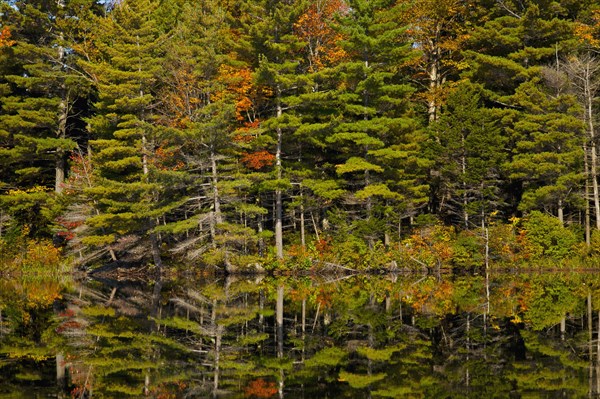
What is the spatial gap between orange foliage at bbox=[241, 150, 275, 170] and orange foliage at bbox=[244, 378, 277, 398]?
24620 millimetres

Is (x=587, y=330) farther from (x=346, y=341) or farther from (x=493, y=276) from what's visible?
(x=493, y=276)

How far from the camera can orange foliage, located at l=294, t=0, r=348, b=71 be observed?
1534 inches

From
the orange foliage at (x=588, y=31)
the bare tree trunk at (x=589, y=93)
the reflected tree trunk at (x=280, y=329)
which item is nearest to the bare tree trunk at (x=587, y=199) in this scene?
the bare tree trunk at (x=589, y=93)

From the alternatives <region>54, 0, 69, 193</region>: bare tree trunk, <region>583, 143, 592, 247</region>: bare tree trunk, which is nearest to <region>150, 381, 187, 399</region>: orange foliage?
<region>583, 143, 592, 247</region>: bare tree trunk

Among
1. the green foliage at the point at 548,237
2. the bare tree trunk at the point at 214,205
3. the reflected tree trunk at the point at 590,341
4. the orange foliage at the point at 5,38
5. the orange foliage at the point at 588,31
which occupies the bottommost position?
the reflected tree trunk at the point at 590,341

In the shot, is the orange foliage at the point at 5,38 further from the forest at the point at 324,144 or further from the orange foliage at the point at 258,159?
the orange foliage at the point at 258,159

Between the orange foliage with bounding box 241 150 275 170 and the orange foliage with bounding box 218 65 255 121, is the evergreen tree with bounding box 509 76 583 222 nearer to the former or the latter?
the orange foliage with bounding box 241 150 275 170

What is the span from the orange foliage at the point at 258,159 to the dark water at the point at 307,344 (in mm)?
11227

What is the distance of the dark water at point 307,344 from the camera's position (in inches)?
408

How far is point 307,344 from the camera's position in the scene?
14.1m

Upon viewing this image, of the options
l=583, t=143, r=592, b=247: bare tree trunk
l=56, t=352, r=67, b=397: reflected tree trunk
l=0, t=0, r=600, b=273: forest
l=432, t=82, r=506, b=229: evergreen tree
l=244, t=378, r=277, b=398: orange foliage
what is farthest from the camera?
l=432, t=82, r=506, b=229: evergreen tree

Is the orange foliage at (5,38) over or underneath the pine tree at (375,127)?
over

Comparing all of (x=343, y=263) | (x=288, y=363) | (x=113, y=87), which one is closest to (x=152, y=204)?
(x=113, y=87)

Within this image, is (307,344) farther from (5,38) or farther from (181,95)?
(5,38)
